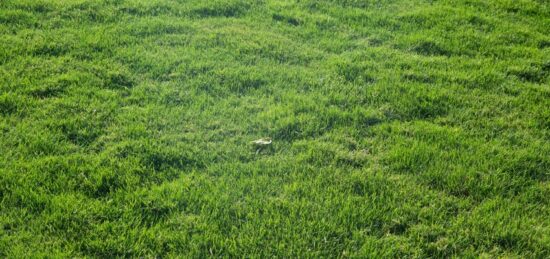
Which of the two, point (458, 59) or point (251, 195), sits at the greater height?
point (458, 59)

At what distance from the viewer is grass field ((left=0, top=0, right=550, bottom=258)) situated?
409 centimetres

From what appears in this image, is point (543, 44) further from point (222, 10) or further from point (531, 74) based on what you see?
point (222, 10)

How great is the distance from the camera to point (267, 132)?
526cm

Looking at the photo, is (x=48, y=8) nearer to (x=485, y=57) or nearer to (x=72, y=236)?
(x=72, y=236)

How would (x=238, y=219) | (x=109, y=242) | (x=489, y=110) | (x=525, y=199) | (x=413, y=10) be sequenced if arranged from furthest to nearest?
(x=413, y=10) → (x=489, y=110) → (x=525, y=199) → (x=238, y=219) → (x=109, y=242)

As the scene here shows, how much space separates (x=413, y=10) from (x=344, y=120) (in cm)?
352

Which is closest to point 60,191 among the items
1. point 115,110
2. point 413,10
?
point 115,110

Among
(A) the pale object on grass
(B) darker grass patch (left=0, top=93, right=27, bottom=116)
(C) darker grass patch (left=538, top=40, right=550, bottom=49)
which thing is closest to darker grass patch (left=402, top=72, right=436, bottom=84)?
(C) darker grass patch (left=538, top=40, right=550, bottom=49)

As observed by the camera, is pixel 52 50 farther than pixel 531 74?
No

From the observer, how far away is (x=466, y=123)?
5578mm

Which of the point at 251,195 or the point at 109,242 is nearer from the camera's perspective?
the point at 109,242

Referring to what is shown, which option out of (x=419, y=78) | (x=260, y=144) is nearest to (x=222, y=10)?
(x=419, y=78)

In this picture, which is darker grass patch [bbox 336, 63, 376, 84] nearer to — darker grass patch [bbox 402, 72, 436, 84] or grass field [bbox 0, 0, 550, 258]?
grass field [bbox 0, 0, 550, 258]

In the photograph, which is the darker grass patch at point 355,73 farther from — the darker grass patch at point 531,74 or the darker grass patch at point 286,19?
the darker grass patch at point 531,74
